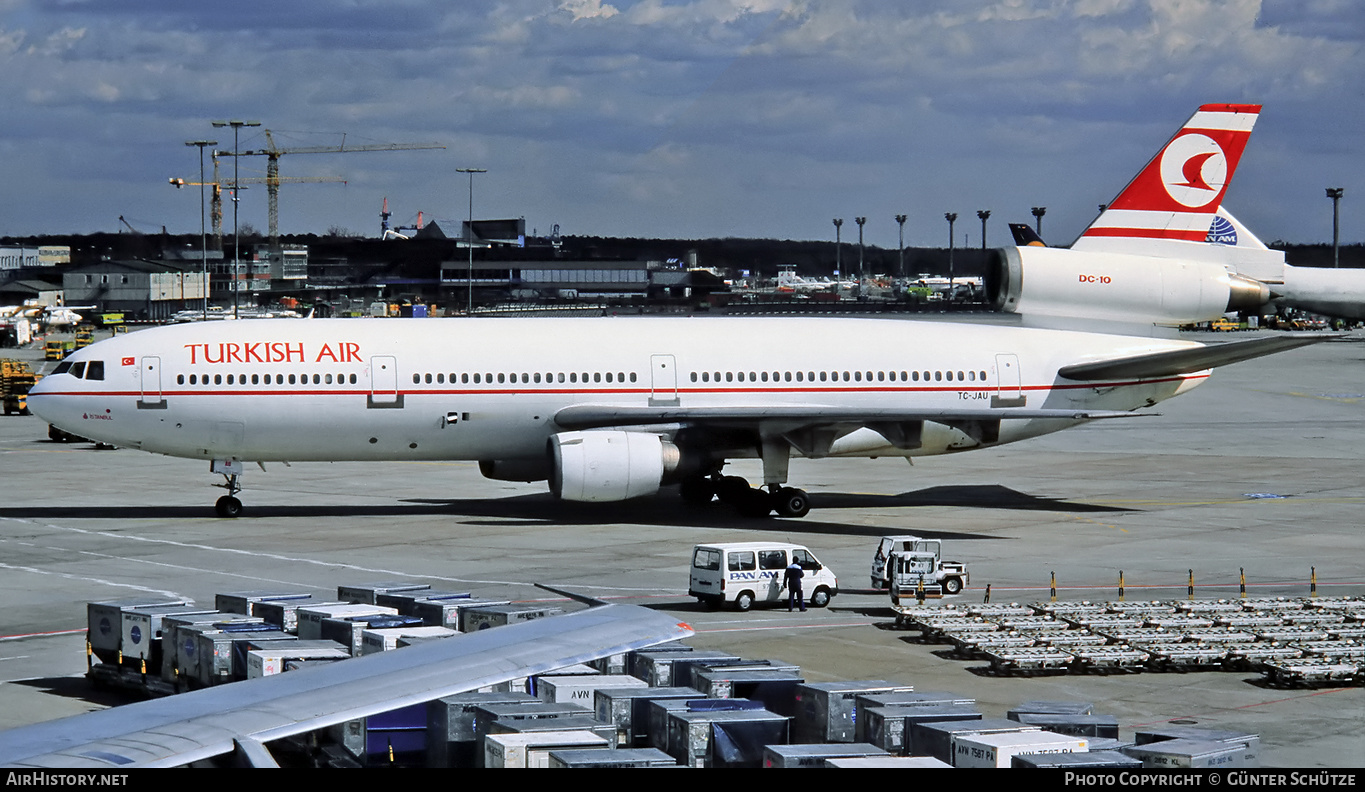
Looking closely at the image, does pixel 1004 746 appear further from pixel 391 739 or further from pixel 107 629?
pixel 107 629

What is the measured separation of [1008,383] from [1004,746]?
3443cm

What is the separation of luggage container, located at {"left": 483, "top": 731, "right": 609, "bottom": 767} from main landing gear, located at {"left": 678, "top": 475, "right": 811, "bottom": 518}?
30468 millimetres

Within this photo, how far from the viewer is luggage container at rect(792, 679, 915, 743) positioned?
21734 millimetres

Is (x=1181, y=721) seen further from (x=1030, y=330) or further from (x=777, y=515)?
(x=1030, y=330)

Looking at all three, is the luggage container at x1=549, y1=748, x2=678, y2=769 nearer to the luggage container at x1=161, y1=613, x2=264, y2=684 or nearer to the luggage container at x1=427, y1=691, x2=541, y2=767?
the luggage container at x1=427, y1=691, x2=541, y2=767

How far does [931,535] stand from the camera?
45.4m

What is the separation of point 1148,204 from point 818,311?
119 meters

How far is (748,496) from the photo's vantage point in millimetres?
50000

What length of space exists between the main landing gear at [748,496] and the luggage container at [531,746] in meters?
30.5

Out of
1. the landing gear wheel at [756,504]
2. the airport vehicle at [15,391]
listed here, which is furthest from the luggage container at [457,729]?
the airport vehicle at [15,391]

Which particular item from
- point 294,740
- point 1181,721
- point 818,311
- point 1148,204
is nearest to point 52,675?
point 294,740

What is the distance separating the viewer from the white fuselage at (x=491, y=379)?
47.2 metres

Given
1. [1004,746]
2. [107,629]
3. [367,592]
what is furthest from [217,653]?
[1004,746]

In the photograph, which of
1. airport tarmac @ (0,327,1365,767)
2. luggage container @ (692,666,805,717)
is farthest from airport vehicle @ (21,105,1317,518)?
luggage container @ (692,666,805,717)
